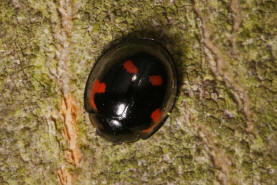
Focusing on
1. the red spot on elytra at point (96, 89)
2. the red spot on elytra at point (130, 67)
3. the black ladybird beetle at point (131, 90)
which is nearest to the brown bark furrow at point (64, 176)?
the black ladybird beetle at point (131, 90)

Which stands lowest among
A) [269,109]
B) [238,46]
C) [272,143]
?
[272,143]

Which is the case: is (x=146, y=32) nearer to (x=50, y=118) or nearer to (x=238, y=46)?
(x=238, y=46)

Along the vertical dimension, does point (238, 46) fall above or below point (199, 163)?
above

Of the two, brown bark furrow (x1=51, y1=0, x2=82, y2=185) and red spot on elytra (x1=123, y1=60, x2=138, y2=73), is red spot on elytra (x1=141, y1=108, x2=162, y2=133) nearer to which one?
red spot on elytra (x1=123, y1=60, x2=138, y2=73)

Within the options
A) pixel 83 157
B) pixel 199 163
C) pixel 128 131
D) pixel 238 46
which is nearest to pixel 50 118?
pixel 83 157

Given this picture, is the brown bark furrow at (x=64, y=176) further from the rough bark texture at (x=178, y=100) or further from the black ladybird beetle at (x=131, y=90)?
the black ladybird beetle at (x=131, y=90)

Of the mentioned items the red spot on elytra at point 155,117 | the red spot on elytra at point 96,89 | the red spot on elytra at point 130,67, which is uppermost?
the red spot on elytra at point 130,67
